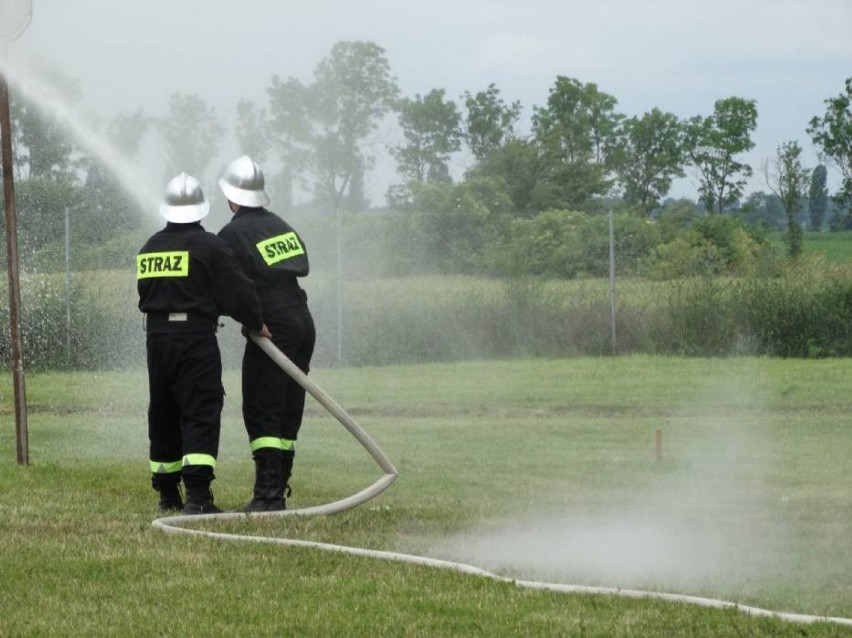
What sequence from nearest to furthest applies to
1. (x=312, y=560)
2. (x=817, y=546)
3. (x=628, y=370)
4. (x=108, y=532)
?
(x=312, y=560) < (x=817, y=546) < (x=108, y=532) < (x=628, y=370)

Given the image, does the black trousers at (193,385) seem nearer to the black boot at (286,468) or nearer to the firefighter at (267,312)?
the firefighter at (267,312)

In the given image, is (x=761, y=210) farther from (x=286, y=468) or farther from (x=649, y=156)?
(x=286, y=468)

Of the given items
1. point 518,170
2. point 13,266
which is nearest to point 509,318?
point 518,170

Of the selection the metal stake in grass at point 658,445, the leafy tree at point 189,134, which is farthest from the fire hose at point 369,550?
the leafy tree at point 189,134

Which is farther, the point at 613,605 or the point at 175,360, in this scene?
the point at 175,360

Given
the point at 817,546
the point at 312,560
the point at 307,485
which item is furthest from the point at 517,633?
the point at 307,485

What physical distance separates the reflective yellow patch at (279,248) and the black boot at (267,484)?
3.44 feet

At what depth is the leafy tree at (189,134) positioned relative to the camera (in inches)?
761

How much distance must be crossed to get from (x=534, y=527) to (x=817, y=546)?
1.43 meters

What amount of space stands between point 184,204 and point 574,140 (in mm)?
26477

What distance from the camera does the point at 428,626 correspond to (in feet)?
16.7

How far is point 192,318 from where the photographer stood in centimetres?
801

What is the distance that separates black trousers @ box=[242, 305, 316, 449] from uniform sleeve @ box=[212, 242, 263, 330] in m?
0.27

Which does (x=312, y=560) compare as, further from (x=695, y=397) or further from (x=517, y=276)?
(x=517, y=276)
